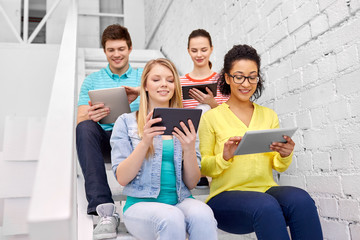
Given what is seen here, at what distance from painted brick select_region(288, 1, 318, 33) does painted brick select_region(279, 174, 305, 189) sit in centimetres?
67

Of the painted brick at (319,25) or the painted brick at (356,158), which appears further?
the painted brick at (319,25)

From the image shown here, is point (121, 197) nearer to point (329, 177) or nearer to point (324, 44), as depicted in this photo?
point (329, 177)

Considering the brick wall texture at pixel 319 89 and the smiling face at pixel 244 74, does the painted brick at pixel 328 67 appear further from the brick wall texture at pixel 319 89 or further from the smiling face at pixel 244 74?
the smiling face at pixel 244 74

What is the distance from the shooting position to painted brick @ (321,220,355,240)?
1312 millimetres

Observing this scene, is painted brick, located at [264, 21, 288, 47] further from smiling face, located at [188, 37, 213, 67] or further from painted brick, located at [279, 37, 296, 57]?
smiling face, located at [188, 37, 213, 67]

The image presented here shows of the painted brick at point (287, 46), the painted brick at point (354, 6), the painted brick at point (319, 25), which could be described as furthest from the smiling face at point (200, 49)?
the painted brick at point (354, 6)

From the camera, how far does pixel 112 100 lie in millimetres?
1624

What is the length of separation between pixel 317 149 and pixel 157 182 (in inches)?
27.2

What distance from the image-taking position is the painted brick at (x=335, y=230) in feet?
4.31

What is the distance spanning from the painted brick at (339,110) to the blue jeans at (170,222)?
620 millimetres

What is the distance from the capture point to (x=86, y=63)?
3.32 m

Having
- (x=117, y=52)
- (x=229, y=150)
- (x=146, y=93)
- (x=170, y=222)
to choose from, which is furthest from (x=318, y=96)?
(x=117, y=52)

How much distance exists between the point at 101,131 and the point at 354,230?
1124mm

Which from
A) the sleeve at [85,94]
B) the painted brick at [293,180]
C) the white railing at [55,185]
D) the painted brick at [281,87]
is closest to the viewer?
the white railing at [55,185]
